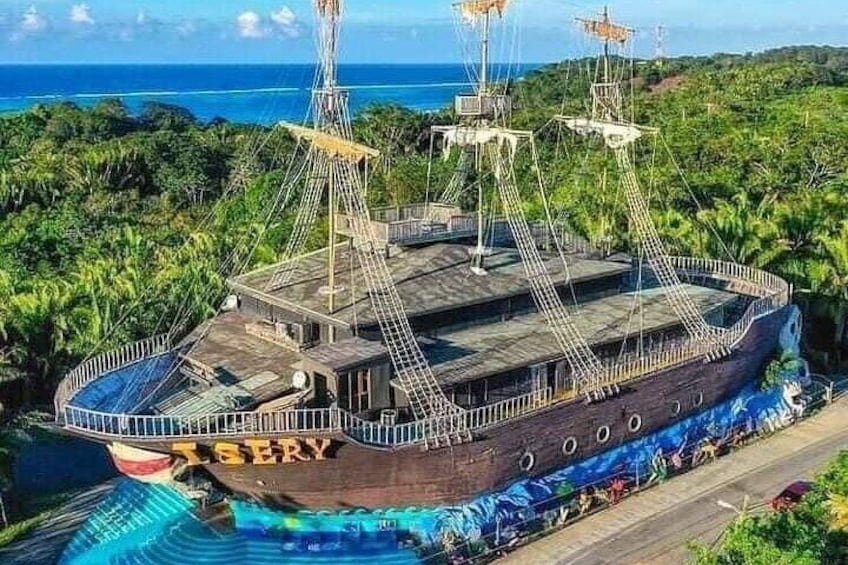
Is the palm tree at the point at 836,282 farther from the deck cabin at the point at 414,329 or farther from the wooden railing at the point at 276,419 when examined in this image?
the wooden railing at the point at 276,419

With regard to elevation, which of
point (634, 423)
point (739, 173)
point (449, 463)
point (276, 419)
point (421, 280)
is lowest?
point (634, 423)

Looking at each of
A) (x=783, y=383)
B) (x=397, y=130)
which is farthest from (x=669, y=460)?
(x=397, y=130)

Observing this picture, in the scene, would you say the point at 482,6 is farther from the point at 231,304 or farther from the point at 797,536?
the point at 797,536

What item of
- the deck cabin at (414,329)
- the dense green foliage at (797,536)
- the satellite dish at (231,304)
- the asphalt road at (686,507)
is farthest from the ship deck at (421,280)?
the dense green foliage at (797,536)

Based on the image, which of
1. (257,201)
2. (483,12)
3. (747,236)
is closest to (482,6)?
(483,12)

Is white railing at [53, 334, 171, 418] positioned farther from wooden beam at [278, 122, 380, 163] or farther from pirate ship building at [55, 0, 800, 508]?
wooden beam at [278, 122, 380, 163]

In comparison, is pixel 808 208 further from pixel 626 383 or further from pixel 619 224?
pixel 626 383

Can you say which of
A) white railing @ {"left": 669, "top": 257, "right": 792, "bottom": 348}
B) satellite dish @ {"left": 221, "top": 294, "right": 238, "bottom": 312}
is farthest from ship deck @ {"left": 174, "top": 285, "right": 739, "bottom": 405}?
white railing @ {"left": 669, "top": 257, "right": 792, "bottom": 348}
